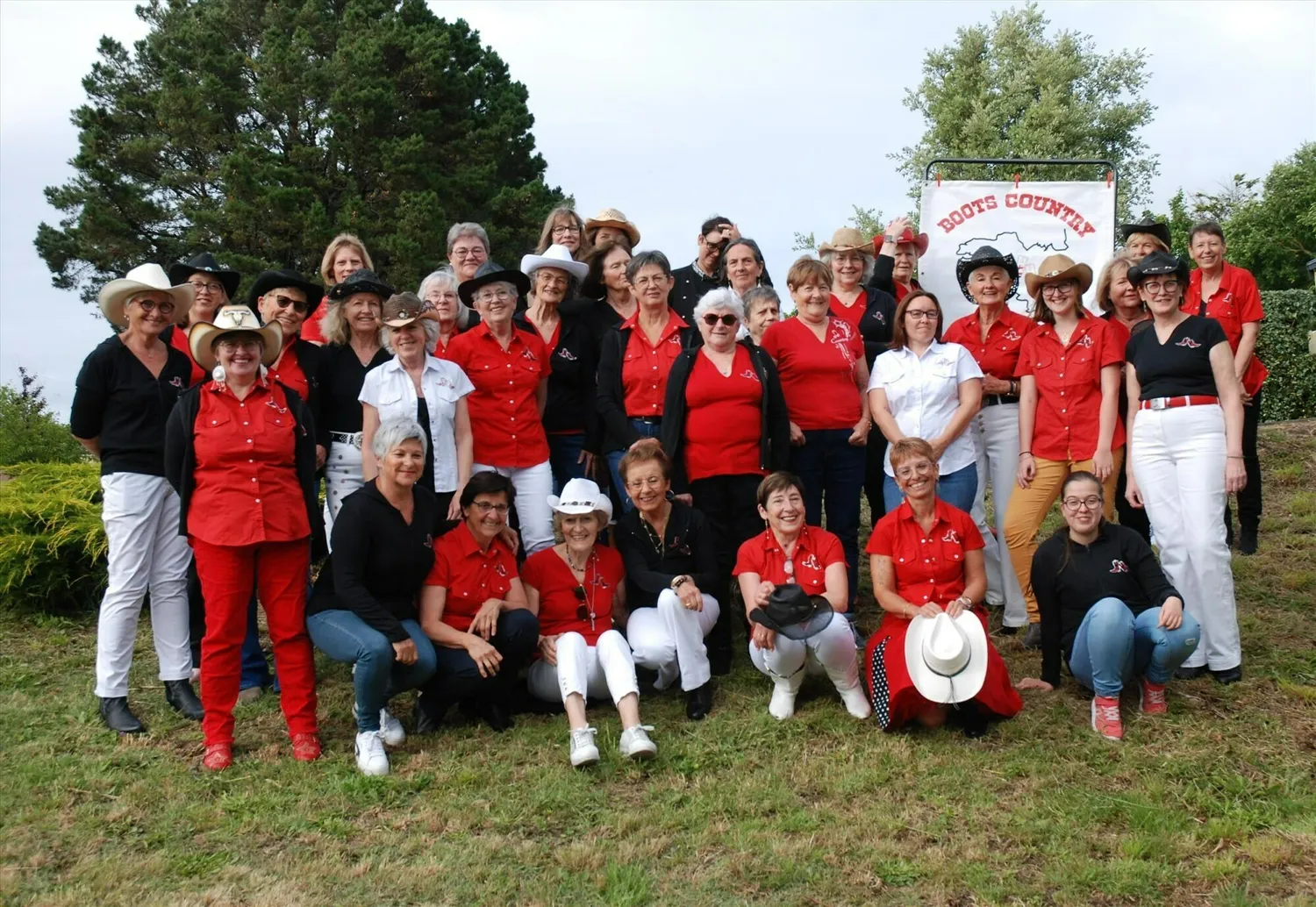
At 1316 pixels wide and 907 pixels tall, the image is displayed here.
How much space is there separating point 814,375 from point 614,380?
3.68 feet

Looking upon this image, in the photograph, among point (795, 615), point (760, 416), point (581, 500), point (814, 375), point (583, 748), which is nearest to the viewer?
point (583, 748)

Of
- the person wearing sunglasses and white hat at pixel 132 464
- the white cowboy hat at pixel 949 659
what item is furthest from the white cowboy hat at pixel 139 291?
the white cowboy hat at pixel 949 659

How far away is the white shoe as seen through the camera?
15.4ft

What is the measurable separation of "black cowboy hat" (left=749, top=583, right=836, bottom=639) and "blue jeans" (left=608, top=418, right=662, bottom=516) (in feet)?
4.15

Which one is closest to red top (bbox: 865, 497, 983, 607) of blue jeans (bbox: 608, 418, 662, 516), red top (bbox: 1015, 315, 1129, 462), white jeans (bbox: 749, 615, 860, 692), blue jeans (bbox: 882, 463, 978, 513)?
white jeans (bbox: 749, 615, 860, 692)

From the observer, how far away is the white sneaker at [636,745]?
470cm

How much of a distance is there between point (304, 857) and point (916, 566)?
291 cm

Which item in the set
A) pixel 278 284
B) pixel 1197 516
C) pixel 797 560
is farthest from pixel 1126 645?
pixel 278 284

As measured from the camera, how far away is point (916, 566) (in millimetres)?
5164

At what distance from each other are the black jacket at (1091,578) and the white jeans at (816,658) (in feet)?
3.15

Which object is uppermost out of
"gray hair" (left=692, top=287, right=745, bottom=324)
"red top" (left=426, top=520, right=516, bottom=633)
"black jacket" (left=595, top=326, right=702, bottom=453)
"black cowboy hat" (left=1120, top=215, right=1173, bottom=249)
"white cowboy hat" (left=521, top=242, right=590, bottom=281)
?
"black cowboy hat" (left=1120, top=215, right=1173, bottom=249)

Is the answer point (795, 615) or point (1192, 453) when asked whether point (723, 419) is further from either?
point (1192, 453)

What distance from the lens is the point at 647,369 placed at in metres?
6.05

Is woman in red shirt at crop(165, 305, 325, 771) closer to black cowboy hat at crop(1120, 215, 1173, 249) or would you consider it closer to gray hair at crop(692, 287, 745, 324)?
gray hair at crop(692, 287, 745, 324)
